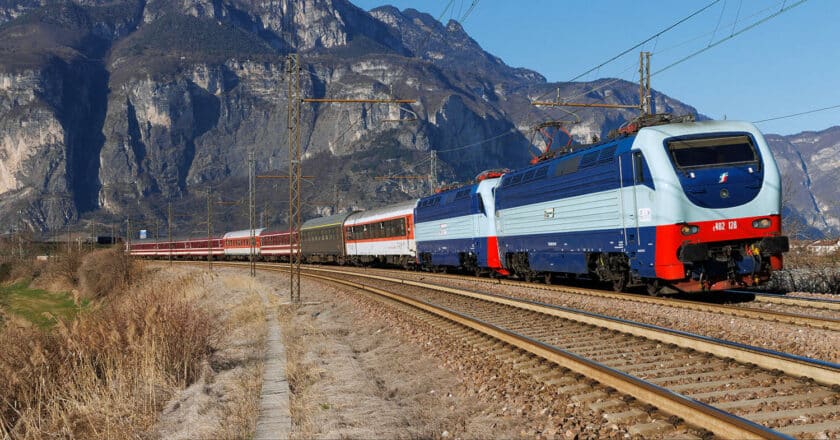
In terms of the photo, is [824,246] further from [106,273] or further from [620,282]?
[106,273]

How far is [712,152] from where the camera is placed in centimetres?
1551

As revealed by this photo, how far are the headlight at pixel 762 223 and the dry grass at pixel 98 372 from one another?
11.6 m

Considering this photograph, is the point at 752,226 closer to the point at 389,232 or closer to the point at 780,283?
the point at 780,283

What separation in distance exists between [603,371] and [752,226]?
8825 millimetres

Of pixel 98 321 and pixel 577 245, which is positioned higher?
pixel 577 245

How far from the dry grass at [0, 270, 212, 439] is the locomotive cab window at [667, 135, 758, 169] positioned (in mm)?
10710

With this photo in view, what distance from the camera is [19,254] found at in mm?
89250

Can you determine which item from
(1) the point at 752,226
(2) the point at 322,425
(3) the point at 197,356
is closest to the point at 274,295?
(3) the point at 197,356

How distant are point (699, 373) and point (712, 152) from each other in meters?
8.38

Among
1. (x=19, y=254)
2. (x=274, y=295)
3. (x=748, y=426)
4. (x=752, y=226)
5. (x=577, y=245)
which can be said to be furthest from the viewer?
(x=19, y=254)

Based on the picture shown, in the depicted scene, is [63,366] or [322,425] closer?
[322,425]

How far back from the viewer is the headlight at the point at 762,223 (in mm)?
15180

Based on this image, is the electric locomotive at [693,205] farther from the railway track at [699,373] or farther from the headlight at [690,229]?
the railway track at [699,373]

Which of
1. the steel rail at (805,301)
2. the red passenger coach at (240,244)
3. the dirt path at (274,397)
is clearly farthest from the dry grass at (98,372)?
the red passenger coach at (240,244)
